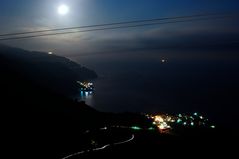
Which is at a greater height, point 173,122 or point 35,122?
point 35,122

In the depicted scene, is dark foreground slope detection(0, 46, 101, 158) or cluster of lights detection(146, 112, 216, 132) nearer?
dark foreground slope detection(0, 46, 101, 158)

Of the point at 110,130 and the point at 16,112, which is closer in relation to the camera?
the point at 110,130

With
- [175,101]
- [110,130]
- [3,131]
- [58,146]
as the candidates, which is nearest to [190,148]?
[110,130]

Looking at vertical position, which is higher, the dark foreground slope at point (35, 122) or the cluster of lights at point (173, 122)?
the dark foreground slope at point (35, 122)

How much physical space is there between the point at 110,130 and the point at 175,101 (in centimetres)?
17472

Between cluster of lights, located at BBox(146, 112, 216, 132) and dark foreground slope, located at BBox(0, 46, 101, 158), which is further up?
dark foreground slope, located at BBox(0, 46, 101, 158)

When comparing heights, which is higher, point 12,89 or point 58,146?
point 12,89

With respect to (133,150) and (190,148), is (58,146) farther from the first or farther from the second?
(190,148)

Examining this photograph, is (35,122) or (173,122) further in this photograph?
(173,122)

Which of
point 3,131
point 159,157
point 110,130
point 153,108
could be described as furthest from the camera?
point 153,108

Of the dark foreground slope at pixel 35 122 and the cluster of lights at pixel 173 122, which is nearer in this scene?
the dark foreground slope at pixel 35 122

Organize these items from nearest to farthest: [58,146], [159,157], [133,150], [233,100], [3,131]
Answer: [159,157]
[133,150]
[58,146]
[3,131]
[233,100]

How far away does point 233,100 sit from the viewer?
190m

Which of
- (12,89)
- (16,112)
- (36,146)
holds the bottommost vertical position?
(36,146)
